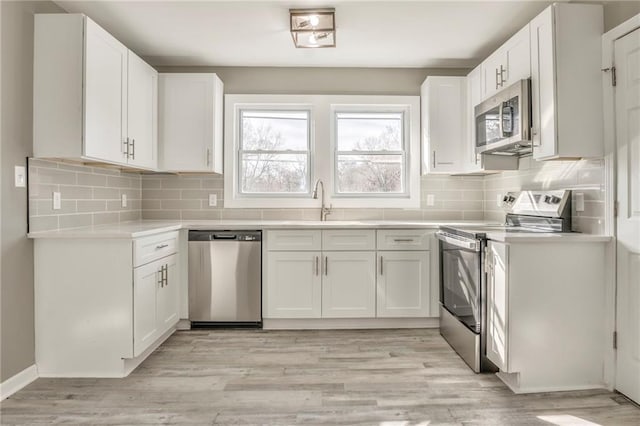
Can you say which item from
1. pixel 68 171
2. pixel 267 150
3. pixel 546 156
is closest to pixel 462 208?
pixel 546 156

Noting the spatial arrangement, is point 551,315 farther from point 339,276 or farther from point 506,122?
point 339,276

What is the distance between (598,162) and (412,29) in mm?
1615

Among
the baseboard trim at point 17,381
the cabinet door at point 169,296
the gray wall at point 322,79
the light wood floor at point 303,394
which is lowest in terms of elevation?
the light wood floor at point 303,394

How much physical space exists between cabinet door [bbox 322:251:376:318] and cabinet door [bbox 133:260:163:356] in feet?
4.35

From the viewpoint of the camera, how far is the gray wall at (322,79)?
3654 mm

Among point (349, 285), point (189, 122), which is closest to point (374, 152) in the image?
point (349, 285)

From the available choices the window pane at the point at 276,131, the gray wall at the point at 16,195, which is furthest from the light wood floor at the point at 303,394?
the window pane at the point at 276,131

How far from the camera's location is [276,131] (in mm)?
3758

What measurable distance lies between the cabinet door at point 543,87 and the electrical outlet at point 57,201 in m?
3.19

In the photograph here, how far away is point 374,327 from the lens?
320cm

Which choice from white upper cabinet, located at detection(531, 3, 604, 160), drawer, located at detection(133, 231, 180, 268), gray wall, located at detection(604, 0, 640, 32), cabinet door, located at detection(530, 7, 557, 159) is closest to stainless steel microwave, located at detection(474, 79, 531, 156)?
cabinet door, located at detection(530, 7, 557, 159)

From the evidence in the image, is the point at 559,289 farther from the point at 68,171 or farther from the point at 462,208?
the point at 68,171

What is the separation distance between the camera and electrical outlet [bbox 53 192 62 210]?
244 centimetres

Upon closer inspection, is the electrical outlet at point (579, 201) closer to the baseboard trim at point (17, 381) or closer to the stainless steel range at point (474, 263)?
the stainless steel range at point (474, 263)
